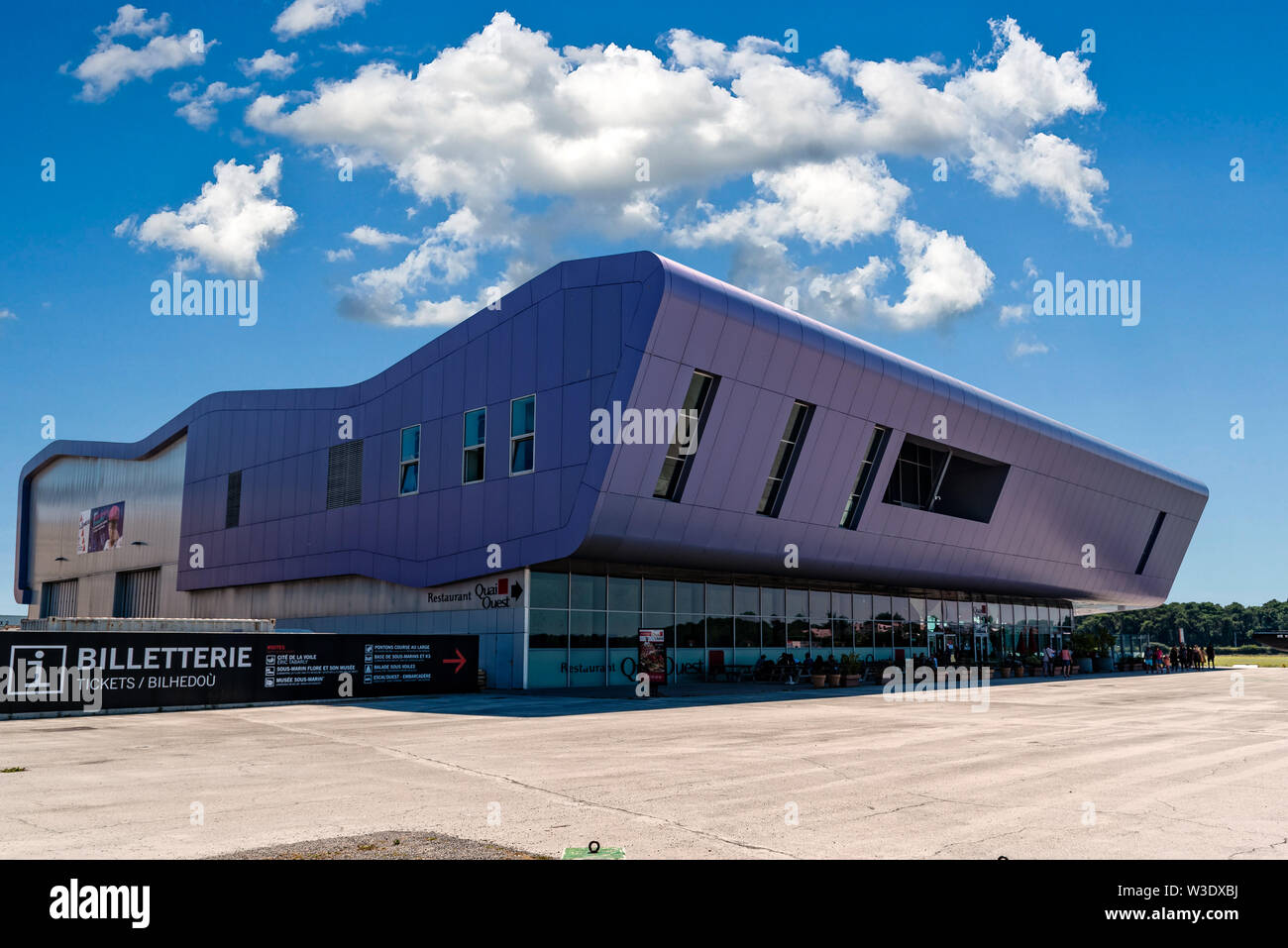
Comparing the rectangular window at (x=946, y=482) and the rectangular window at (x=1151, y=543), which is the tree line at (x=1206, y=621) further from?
the rectangular window at (x=946, y=482)

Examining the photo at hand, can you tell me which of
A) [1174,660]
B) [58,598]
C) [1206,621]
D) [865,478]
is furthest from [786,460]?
[1206,621]

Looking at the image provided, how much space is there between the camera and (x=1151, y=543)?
206 feet

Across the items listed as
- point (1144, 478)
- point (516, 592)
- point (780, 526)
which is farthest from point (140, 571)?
point (1144, 478)

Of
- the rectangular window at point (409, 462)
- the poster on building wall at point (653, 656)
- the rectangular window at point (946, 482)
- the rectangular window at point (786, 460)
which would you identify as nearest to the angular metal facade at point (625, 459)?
the rectangular window at point (409, 462)

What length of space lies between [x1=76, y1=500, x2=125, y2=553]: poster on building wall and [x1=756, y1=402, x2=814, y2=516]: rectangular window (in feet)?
139

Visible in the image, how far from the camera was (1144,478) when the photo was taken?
187ft

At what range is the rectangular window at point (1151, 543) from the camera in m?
62.0

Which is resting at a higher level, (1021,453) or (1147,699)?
(1021,453)

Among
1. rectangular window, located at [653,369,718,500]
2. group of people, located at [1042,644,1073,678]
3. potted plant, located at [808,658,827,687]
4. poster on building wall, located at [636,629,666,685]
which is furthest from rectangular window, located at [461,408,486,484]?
group of people, located at [1042,644,1073,678]

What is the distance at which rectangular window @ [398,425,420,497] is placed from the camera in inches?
1495

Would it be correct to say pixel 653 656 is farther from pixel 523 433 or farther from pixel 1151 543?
pixel 1151 543
